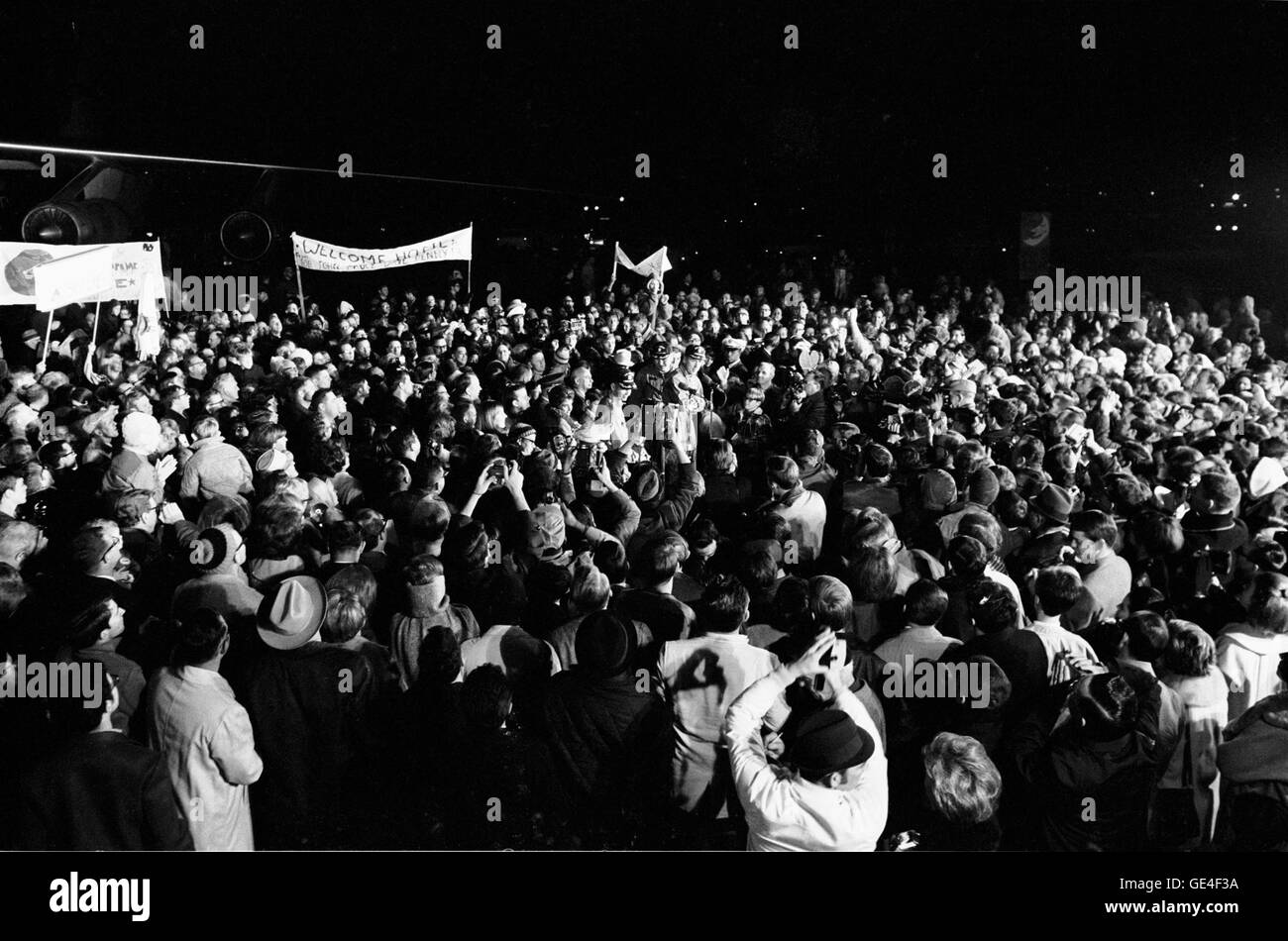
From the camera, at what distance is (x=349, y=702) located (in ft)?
9.46

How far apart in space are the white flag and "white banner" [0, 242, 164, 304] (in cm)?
3

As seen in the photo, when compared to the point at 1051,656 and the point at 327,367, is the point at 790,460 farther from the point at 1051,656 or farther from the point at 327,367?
the point at 327,367

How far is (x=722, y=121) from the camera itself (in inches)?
500

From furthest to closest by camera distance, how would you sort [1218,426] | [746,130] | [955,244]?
[955,244] < [746,130] < [1218,426]

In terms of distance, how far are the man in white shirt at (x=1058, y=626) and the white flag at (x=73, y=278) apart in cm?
682

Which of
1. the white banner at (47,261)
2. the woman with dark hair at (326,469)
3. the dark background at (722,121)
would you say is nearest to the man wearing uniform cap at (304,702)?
the woman with dark hair at (326,469)

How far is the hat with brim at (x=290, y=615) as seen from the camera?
9.57ft

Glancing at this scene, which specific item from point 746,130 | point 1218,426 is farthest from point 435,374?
point 746,130

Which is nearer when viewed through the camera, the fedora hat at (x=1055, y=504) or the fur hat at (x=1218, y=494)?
the fedora hat at (x=1055, y=504)

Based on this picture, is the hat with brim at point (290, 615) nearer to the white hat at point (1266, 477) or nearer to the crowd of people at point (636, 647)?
the crowd of people at point (636, 647)

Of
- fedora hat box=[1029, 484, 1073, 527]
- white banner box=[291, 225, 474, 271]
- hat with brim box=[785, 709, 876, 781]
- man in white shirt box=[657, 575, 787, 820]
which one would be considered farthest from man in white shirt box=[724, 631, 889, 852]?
white banner box=[291, 225, 474, 271]

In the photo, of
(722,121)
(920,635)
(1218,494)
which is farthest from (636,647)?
(722,121)

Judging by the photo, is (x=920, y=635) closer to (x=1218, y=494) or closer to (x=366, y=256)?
(x=1218, y=494)
